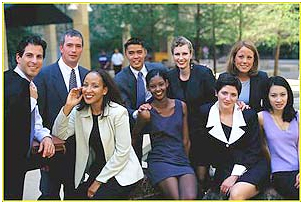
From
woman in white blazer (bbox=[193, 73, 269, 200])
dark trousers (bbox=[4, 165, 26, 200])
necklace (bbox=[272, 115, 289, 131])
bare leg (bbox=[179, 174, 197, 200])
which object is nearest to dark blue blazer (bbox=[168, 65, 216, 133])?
woman in white blazer (bbox=[193, 73, 269, 200])

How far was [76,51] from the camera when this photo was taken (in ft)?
11.0

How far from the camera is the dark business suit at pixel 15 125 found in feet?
9.43

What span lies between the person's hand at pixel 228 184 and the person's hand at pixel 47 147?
4.16 ft

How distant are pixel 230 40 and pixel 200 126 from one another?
14.6m

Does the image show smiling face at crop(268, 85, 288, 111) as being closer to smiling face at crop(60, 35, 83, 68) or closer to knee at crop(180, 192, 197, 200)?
knee at crop(180, 192, 197, 200)

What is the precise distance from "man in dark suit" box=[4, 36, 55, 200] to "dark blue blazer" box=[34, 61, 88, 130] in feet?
1.02

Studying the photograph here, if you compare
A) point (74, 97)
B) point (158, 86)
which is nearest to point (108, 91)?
point (74, 97)

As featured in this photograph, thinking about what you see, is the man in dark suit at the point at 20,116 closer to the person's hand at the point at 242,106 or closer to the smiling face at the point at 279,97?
the person's hand at the point at 242,106

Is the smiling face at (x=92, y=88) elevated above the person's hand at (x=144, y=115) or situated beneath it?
elevated above

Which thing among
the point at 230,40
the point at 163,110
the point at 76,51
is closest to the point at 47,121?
the point at 76,51

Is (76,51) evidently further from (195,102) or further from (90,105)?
(195,102)

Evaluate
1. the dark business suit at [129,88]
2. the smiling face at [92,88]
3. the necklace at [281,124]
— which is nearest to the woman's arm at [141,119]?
the dark business suit at [129,88]

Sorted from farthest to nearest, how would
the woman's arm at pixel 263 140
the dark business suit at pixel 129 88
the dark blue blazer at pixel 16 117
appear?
the dark business suit at pixel 129 88 < the woman's arm at pixel 263 140 < the dark blue blazer at pixel 16 117

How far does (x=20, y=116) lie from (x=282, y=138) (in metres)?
1.88
